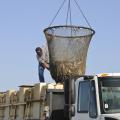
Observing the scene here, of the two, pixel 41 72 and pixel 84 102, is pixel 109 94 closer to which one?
pixel 84 102

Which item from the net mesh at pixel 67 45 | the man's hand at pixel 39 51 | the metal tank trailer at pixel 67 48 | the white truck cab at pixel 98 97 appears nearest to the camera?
the white truck cab at pixel 98 97

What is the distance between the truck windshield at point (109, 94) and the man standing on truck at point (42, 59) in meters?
4.01

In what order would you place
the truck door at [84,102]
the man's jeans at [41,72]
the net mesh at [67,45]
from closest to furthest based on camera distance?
1. the truck door at [84,102]
2. the net mesh at [67,45]
3. the man's jeans at [41,72]

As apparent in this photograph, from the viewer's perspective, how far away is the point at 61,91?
29.9ft

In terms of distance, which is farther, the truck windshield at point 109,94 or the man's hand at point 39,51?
the man's hand at point 39,51

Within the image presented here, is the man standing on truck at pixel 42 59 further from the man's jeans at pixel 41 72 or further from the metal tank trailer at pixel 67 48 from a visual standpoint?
the metal tank trailer at pixel 67 48

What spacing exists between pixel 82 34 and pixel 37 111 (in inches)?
94.1

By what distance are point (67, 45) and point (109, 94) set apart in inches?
121

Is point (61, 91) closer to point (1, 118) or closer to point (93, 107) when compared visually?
point (93, 107)

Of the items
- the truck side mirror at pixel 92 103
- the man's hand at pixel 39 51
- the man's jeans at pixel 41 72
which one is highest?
the man's hand at pixel 39 51

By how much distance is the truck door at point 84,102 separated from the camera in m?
7.62

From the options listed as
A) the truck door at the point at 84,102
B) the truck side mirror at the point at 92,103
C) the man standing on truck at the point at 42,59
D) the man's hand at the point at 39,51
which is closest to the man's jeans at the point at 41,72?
the man standing on truck at the point at 42,59

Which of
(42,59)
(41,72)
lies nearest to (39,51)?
(42,59)

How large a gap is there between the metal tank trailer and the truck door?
208cm
